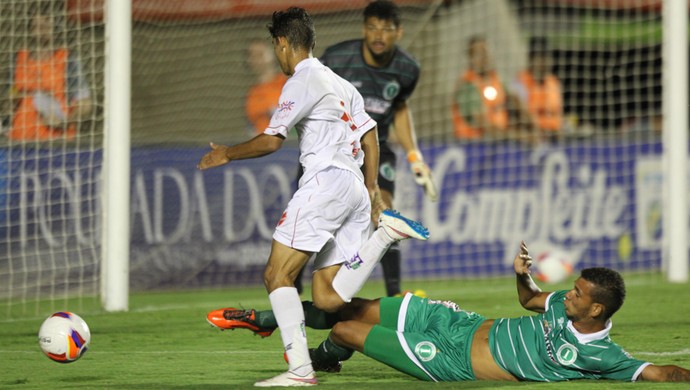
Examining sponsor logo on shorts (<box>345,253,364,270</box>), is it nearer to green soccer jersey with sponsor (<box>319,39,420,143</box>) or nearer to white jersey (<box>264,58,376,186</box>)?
white jersey (<box>264,58,376,186</box>)

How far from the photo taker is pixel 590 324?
18.2 feet

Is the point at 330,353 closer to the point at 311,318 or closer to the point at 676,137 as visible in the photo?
the point at 311,318

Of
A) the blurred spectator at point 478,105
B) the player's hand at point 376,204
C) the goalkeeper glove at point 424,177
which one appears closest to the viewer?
the player's hand at point 376,204

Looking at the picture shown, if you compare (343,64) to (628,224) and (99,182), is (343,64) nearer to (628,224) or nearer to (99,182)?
(99,182)

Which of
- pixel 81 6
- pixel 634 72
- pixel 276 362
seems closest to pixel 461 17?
pixel 634 72

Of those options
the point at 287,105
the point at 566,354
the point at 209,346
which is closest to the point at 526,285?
the point at 566,354

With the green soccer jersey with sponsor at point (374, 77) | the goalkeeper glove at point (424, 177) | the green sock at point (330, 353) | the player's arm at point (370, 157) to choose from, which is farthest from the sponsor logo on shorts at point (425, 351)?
the green soccer jersey with sponsor at point (374, 77)

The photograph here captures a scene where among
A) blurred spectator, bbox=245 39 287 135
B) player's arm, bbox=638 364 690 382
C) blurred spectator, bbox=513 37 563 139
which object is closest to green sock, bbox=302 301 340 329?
player's arm, bbox=638 364 690 382

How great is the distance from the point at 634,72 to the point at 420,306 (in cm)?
828

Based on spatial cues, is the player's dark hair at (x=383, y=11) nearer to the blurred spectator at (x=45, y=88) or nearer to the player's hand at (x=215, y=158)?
the blurred spectator at (x=45, y=88)

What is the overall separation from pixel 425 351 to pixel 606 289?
2.87ft

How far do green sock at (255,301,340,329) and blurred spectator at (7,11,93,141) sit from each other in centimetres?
460

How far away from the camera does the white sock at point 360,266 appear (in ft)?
19.6

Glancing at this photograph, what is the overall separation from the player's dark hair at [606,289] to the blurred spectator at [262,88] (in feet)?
27.6
